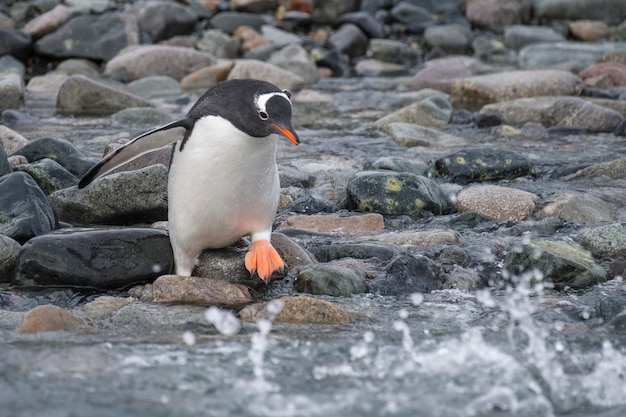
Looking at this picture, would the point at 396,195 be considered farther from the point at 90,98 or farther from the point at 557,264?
the point at 90,98

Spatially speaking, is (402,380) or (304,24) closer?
(402,380)

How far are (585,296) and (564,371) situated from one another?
1482 mm

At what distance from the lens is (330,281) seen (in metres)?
5.53

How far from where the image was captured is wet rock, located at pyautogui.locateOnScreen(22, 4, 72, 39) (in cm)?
1755

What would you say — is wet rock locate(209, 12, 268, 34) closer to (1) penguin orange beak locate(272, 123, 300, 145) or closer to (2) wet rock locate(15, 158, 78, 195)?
(2) wet rock locate(15, 158, 78, 195)

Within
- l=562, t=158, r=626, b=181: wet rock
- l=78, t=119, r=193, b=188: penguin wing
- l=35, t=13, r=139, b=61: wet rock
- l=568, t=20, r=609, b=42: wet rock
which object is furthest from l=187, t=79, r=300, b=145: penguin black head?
l=568, t=20, r=609, b=42: wet rock

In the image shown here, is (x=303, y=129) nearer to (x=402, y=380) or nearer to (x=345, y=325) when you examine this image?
(x=345, y=325)

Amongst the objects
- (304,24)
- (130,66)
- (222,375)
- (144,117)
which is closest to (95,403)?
(222,375)

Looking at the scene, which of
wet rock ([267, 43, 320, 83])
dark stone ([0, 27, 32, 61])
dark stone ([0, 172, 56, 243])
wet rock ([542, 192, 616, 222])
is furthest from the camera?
dark stone ([0, 27, 32, 61])

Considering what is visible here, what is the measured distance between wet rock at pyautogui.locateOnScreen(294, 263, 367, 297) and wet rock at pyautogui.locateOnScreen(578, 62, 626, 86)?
394 inches

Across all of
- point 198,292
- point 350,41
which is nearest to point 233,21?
point 350,41

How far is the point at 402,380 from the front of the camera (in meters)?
3.91

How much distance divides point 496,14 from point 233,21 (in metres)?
6.30

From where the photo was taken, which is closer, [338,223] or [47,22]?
[338,223]
